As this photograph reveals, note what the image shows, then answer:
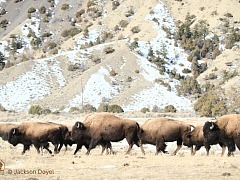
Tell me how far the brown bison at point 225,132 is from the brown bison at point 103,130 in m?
3.60

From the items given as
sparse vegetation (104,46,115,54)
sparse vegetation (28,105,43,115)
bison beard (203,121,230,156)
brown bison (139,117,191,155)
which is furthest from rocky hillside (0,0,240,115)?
bison beard (203,121,230,156)

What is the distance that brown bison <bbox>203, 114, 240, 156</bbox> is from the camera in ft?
87.9

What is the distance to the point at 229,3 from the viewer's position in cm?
11488

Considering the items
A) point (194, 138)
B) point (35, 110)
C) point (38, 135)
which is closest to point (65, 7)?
point (35, 110)

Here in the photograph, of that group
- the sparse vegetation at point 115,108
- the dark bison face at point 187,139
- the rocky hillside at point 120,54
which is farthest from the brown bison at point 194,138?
the sparse vegetation at point 115,108

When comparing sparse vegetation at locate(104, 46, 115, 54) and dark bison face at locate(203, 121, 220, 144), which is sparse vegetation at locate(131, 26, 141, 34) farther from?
dark bison face at locate(203, 121, 220, 144)

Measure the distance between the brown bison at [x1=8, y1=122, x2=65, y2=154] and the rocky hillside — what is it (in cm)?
4259

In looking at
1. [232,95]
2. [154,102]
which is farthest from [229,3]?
[232,95]

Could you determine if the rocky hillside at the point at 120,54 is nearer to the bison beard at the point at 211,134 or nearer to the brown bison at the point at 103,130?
the bison beard at the point at 211,134

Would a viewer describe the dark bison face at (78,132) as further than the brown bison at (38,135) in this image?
Yes

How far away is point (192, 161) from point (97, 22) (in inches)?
4086

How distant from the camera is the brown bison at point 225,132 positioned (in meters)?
26.8

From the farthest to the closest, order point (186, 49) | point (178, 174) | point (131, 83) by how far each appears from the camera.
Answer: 1. point (186, 49)
2. point (131, 83)
3. point (178, 174)

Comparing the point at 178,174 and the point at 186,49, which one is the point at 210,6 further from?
the point at 178,174
